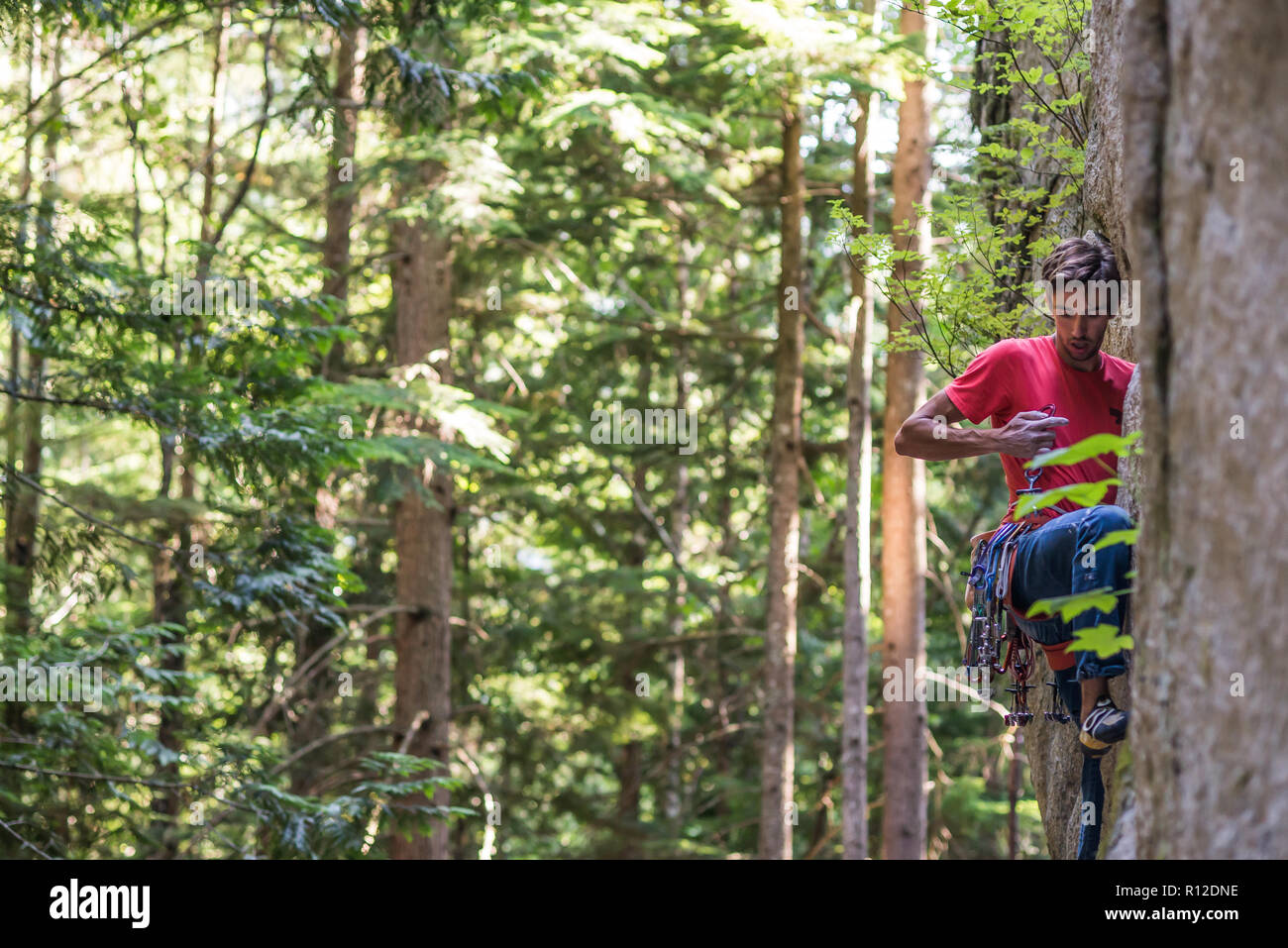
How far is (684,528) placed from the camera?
18406 mm

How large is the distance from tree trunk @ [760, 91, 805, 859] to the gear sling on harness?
9395 mm

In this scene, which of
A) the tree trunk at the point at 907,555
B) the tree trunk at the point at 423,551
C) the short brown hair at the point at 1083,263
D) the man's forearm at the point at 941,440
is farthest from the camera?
the tree trunk at the point at 423,551

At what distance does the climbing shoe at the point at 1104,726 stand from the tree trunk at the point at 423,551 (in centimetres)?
978

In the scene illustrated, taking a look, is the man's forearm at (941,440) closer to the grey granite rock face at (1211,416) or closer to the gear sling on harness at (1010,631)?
the gear sling on harness at (1010,631)

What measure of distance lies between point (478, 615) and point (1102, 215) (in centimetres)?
1373

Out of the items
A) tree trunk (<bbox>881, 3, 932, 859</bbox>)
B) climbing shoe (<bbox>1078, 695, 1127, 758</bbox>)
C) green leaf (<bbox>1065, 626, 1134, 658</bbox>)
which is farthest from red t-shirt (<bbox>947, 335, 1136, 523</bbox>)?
tree trunk (<bbox>881, 3, 932, 859</bbox>)

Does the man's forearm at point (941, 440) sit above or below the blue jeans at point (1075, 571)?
above

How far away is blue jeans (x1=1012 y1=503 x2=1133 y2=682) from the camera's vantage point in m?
3.43

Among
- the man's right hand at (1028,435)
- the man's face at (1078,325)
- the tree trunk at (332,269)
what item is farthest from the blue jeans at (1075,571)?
the tree trunk at (332,269)

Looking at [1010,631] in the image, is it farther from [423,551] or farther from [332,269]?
[423,551]

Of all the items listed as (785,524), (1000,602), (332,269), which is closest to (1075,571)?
(1000,602)

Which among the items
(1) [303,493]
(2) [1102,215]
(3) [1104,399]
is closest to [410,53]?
(1) [303,493]

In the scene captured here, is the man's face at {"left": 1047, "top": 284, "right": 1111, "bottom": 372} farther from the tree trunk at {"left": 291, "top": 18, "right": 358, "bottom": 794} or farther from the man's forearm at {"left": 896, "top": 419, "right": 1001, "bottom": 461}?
the tree trunk at {"left": 291, "top": 18, "right": 358, "bottom": 794}

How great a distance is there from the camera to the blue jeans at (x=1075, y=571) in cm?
343
